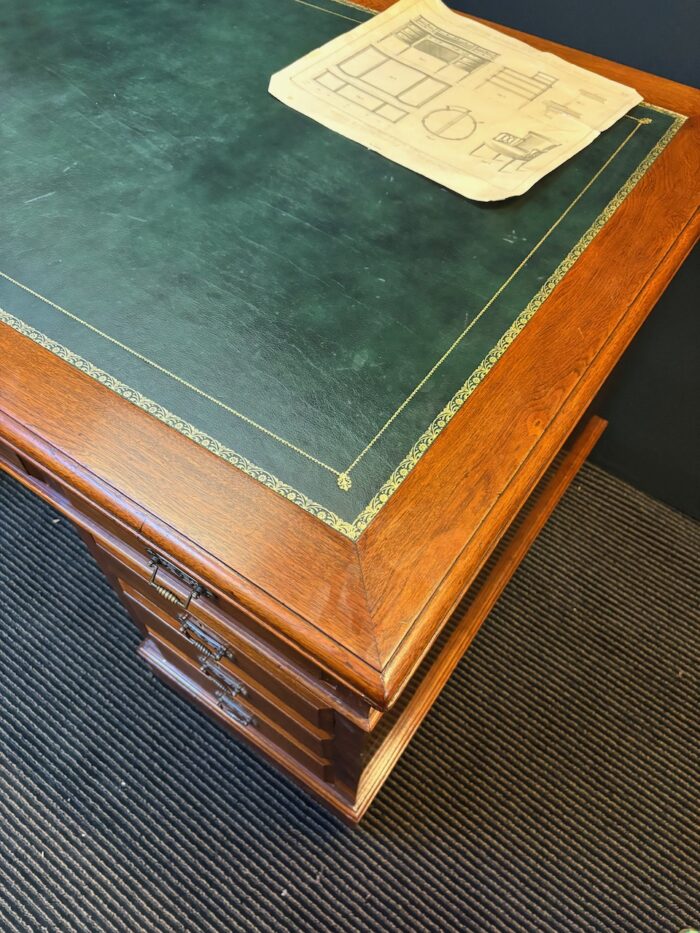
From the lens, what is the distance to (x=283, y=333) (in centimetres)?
58

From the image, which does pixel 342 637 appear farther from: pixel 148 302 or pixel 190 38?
pixel 190 38

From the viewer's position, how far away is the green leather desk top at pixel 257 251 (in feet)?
1.77

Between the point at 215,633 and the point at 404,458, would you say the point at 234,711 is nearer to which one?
the point at 215,633

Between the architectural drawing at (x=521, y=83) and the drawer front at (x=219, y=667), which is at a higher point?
the architectural drawing at (x=521, y=83)

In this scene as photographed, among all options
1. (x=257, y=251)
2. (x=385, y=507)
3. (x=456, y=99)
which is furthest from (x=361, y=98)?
(x=385, y=507)

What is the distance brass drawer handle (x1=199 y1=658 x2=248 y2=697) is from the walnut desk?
0.04ft

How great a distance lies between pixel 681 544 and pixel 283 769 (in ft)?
2.60

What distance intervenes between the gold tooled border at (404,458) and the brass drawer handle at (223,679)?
377 millimetres

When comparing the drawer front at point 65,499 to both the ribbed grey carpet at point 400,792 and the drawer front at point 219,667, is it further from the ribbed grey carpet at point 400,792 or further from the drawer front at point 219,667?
the ribbed grey carpet at point 400,792

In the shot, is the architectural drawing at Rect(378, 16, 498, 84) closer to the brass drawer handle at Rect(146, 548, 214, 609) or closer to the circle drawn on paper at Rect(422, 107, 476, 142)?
the circle drawn on paper at Rect(422, 107, 476, 142)

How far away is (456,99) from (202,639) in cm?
64

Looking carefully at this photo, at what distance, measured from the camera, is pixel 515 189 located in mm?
672

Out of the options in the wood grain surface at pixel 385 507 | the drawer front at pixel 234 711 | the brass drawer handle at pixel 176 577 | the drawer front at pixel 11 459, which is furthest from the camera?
the drawer front at pixel 234 711

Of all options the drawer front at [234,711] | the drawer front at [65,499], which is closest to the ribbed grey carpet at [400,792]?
the drawer front at [234,711]
